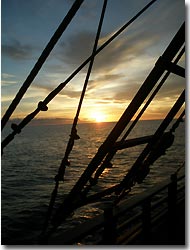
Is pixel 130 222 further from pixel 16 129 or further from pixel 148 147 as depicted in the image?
pixel 16 129

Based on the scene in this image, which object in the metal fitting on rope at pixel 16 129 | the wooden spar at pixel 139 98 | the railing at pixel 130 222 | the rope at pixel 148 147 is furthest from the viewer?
the rope at pixel 148 147

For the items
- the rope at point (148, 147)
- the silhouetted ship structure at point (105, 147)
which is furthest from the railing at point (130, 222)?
the rope at point (148, 147)

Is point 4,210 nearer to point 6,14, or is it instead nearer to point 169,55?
point 6,14

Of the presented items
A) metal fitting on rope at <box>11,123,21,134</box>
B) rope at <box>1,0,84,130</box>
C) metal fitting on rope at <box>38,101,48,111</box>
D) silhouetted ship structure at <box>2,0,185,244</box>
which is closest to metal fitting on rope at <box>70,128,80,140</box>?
silhouetted ship structure at <box>2,0,185,244</box>

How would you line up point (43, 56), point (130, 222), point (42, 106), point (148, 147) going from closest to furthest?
point (43, 56), point (42, 106), point (148, 147), point (130, 222)

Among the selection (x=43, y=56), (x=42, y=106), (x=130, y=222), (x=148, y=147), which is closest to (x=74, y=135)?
(x=42, y=106)

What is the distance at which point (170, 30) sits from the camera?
449 cm

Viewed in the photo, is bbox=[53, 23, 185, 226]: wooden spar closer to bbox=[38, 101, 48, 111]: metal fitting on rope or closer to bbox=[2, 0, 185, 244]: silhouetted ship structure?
bbox=[2, 0, 185, 244]: silhouetted ship structure

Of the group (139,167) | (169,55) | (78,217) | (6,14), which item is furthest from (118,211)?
(78,217)

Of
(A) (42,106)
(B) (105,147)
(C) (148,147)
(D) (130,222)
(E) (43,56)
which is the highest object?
(E) (43,56)

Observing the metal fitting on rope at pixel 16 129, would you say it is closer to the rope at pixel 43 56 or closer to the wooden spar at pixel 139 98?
the rope at pixel 43 56

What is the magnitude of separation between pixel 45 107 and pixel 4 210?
16.8m

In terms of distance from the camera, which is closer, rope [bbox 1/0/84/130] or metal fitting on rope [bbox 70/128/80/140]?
rope [bbox 1/0/84/130]

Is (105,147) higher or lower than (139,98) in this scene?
lower
